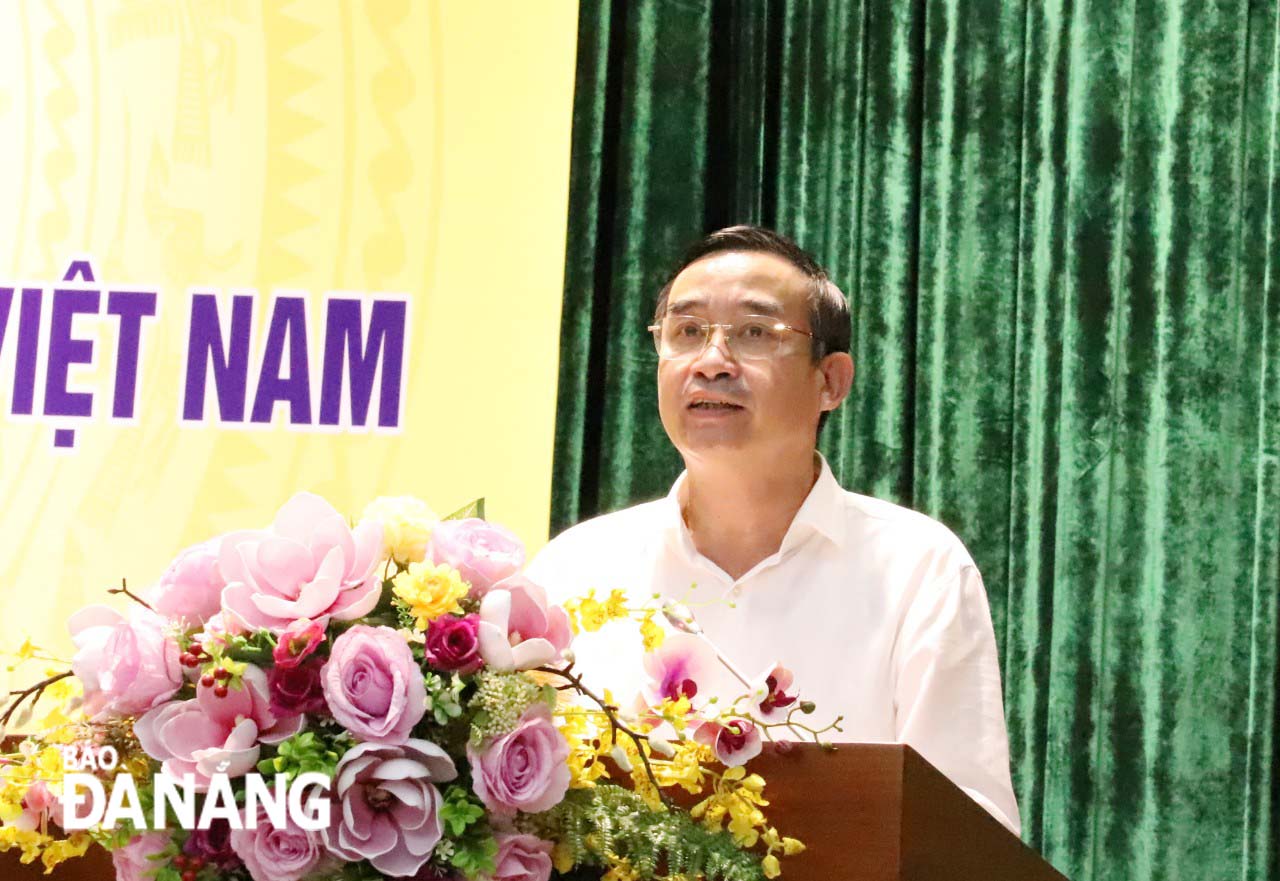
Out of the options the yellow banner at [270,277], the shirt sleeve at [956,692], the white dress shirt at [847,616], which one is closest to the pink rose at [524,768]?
the white dress shirt at [847,616]

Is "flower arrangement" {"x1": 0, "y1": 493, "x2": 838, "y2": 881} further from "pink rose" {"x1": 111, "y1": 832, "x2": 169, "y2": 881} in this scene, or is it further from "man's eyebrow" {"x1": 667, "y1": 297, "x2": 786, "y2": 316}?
"man's eyebrow" {"x1": 667, "y1": 297, "x2": 786, "y2": 316}

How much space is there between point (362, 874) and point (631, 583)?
1.37 metres

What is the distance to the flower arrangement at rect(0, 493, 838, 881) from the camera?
1119mm

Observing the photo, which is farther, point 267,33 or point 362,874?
point 267,33

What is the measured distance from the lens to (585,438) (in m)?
3.42

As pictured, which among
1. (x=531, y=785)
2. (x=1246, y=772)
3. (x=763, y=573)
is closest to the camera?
(x=531, y=785)

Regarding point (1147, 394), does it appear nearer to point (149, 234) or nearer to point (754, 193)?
point (754, 193)

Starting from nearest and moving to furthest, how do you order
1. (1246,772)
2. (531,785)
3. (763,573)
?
(531,785), (763,573), (1246,772)

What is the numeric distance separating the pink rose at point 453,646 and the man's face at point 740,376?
1.24 m

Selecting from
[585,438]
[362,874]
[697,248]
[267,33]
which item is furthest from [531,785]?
[267,33]

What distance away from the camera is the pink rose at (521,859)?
1150mm

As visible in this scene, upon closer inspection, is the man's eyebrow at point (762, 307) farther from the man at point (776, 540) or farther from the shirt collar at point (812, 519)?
the shirt collar at point (812, 519)

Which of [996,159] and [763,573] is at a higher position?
[996,159]

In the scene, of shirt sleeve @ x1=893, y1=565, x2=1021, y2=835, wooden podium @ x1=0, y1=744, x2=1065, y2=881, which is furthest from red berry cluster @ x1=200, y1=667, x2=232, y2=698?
shirt sleeve @ x1=893, y1=565, x2=1021, y2=835
